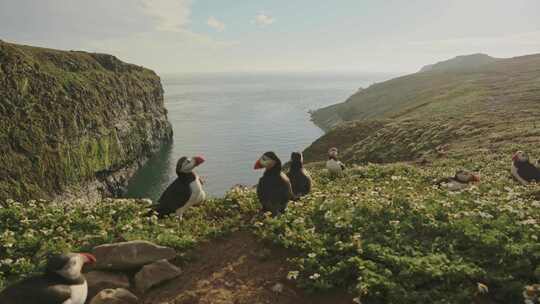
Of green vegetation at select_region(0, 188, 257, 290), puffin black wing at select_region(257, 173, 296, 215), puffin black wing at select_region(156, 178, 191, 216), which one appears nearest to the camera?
green vegetation at select_region(0, 188, 257, 290)

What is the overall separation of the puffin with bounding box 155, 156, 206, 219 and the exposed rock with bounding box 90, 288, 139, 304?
14.6 feet

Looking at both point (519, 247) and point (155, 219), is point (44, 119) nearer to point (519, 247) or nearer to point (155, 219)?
point (155, 219)

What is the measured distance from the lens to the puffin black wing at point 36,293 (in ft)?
24.6

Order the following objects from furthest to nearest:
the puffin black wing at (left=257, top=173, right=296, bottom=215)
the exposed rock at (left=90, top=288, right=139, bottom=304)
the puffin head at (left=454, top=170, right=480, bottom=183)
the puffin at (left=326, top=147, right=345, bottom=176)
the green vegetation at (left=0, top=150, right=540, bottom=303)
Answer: the puffin at (left=326, top=147, right=345, bottom=176) < the puffin head at (left=454, top=170, right=480, bottom=183) < the puffin black wing at (left=257, top=173, right=296, bottom=215) < the exposed rock at (left=90, top=288, right=139, bottom=304) < the green vegetation at (left=0, top=150, right=540, bottom=303)

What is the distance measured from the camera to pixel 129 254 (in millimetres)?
10031

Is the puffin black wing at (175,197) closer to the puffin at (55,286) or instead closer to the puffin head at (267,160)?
the puffin head at (267,160)

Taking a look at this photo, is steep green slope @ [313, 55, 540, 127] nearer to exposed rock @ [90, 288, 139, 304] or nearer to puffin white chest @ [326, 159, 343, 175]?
puffin white chest @ [326, 159, 343, 175]

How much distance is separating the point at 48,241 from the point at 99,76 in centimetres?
9573

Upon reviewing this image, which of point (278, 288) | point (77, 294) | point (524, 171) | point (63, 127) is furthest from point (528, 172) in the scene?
point (63, 127)

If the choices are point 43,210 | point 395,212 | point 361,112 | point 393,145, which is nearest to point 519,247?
point 395,212

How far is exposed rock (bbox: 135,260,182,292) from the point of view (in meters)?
9.59

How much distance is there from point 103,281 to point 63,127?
7007 cm

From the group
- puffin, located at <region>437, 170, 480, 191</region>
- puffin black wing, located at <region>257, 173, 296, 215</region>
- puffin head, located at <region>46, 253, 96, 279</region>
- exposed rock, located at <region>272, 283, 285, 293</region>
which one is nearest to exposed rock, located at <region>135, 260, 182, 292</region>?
puffin head, located at <region>46, 253, 96, 279</region>

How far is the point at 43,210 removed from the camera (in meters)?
13.7
